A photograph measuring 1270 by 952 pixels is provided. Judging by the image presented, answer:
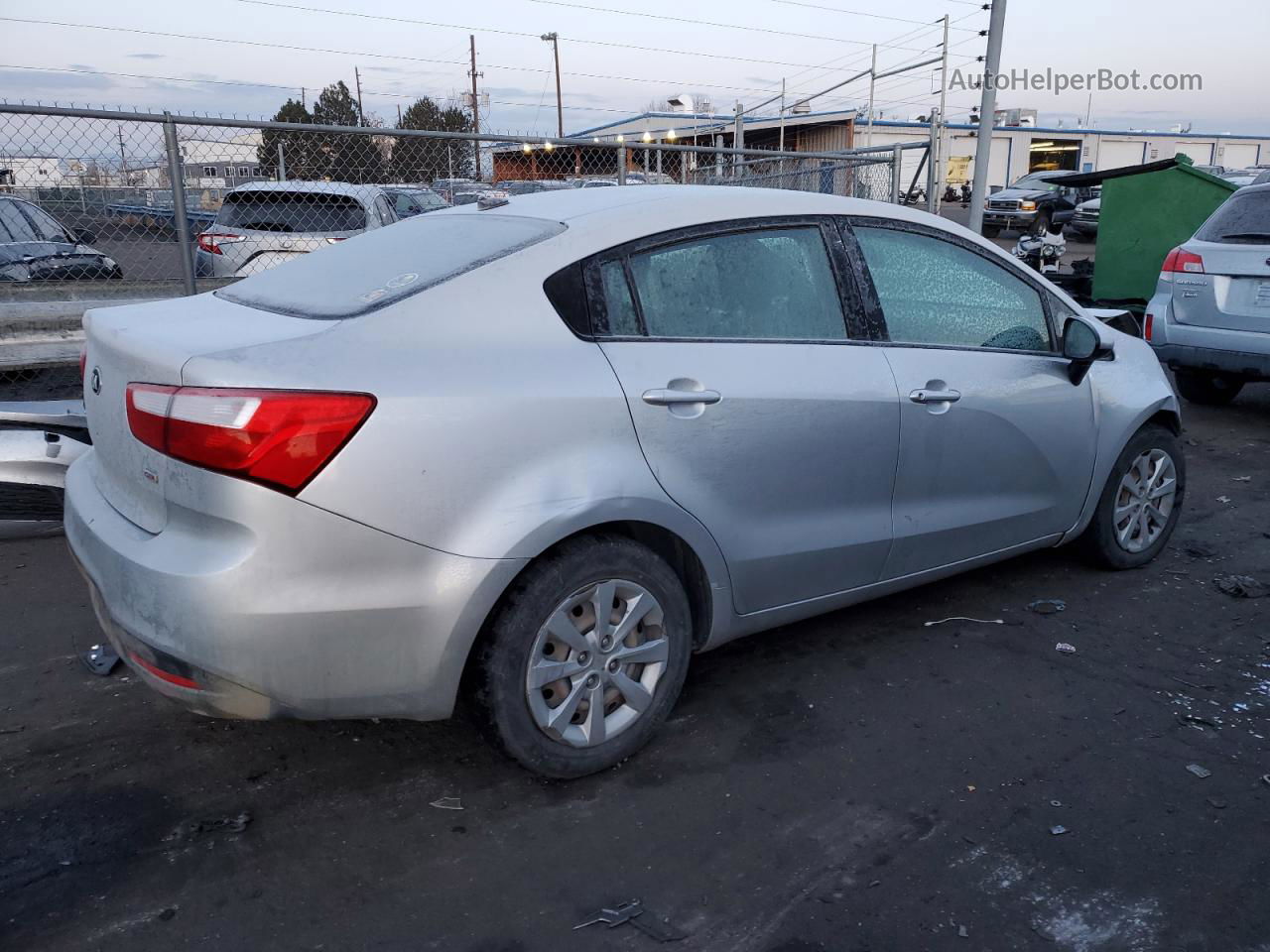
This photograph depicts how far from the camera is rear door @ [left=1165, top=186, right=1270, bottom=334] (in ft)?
22.9

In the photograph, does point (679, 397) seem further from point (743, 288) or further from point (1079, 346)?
point (1079, 346)

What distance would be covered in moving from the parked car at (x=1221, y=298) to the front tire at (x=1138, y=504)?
9.80 ft

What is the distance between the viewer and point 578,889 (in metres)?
2.53

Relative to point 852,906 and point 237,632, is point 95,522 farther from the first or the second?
point 852,906

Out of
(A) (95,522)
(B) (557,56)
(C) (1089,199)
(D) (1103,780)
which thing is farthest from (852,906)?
(B) (557,56)

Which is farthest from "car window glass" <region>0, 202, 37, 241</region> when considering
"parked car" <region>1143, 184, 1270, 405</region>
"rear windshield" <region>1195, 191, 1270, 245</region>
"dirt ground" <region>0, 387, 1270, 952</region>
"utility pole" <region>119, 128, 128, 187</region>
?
"rear windshield" <region>1195, 191, 1270, 245</region>

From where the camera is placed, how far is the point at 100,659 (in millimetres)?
3740

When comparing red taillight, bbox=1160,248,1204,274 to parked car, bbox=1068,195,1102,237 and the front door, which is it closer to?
the front door

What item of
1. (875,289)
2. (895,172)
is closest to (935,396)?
(875,289)

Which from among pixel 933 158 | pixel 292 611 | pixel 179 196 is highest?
pixel 933 158

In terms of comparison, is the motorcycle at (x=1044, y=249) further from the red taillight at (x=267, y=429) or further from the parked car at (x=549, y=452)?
the red taillight at (x=267, y=429)

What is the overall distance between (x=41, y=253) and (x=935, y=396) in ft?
20.6

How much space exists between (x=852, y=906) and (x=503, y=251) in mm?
1955

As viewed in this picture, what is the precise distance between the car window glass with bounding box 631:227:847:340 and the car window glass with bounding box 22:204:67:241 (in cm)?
521
